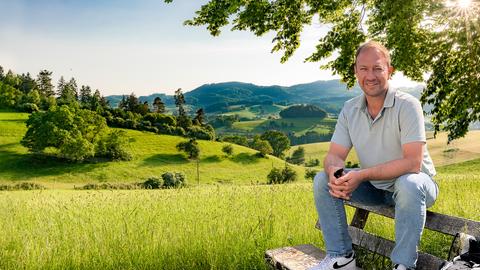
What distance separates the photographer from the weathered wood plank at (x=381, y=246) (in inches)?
147

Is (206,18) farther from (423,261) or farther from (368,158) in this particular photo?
(423,261)

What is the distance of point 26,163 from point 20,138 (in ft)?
43.0

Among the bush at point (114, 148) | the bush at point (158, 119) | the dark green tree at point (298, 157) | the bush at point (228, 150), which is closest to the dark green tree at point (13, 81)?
the bush at point (158, 119)

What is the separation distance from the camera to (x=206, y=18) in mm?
9094

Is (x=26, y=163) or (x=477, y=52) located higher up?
(x=477, y=52)

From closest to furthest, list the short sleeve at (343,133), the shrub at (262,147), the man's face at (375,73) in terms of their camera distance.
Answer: the man's face at (375,73), the short sleeve at (343,133), the shrub at (262,147)

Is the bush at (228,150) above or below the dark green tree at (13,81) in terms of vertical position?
below

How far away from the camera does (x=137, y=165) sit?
99938mm

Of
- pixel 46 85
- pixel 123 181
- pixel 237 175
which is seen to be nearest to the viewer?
pixel 123 181

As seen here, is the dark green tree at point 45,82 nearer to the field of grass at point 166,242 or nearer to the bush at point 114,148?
the bush at point 114,148

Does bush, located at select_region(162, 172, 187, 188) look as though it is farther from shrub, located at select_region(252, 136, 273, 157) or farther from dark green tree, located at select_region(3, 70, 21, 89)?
dark green tree, located at select_region(3, 70, 21, 89)

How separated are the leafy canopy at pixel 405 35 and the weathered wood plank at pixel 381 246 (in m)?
5.19

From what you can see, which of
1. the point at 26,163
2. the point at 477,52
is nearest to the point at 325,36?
the point at 477,52

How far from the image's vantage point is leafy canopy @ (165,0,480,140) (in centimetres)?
883
